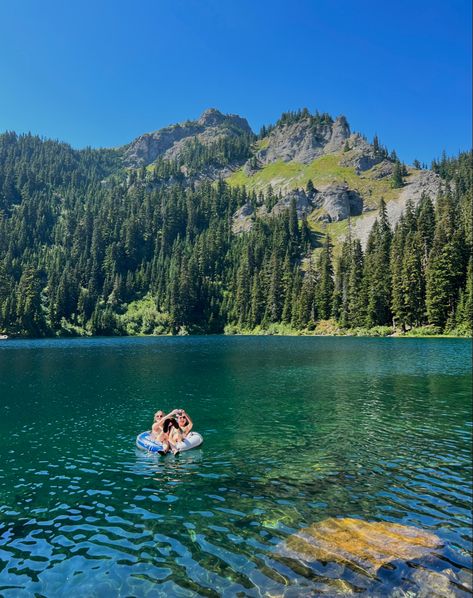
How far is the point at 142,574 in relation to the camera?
38.8 ft

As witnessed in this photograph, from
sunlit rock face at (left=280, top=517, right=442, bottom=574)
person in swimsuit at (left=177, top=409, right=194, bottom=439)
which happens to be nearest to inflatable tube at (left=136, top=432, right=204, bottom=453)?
person in swimsuit at (left=177, top=409, right=194, bottom=439)

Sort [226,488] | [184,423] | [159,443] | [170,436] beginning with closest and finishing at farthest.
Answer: [226,488] < [159,443] < [170,436] < [184,423]

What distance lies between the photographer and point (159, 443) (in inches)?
928

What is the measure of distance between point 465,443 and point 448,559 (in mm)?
13938

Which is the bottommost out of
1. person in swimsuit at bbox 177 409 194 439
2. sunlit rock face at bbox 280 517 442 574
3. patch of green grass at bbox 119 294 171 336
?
sunlit rock face at bbox 280 517 442 574

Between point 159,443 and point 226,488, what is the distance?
6.70 metres

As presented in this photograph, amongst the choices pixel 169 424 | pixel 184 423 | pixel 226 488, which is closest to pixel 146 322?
pixel 184 423

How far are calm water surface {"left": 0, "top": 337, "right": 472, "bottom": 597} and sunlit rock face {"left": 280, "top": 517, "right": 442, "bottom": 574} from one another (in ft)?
1.26

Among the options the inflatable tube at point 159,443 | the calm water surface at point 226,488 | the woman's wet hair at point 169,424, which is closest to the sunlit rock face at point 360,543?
the calm water surface at point 226,488

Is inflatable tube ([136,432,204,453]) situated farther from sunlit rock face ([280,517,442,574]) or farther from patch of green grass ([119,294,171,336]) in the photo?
patch of green grass ([119,294,171,336])

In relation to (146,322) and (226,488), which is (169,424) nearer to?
(226,488)

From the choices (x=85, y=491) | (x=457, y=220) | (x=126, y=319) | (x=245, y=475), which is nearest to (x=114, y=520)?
(x=85, y=491)

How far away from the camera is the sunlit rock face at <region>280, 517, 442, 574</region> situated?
11906 mm

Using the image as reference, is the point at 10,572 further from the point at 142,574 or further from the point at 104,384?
the point at 104,384
